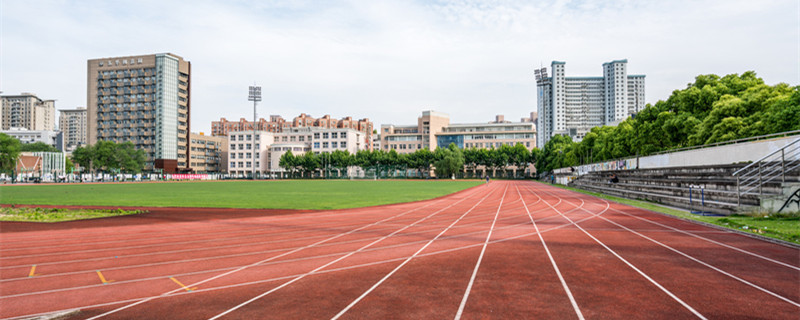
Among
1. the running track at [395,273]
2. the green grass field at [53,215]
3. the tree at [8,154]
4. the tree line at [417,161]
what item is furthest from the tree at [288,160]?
the running track at [395,273]

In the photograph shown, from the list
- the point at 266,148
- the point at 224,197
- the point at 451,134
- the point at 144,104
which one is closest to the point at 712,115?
the point at 224,197

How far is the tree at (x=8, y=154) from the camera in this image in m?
78.5

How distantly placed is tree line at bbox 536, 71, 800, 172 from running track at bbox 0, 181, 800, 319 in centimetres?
1637

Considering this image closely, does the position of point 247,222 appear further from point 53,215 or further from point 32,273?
point 53,215

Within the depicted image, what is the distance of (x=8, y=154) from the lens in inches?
3113

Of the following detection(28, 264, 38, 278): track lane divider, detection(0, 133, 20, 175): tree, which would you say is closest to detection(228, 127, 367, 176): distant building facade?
detection(0, 133, 20, 175): tree

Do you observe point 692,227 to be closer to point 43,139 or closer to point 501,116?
point 501,116

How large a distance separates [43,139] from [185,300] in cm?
19660

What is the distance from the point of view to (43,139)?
15012 centimetres

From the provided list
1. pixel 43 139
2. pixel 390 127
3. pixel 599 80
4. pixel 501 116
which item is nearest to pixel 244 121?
pixel 43 139

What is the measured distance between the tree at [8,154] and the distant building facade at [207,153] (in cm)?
3935

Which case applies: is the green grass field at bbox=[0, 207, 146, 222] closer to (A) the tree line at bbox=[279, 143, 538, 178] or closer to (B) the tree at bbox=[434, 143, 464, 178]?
(B) the tree at bbox=[434, 143, 464, 178]

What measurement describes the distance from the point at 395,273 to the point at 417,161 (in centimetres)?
9733

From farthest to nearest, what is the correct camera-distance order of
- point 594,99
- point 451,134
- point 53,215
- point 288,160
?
point 594,99 → point 451,134 → point 288,160 → point 53,215
